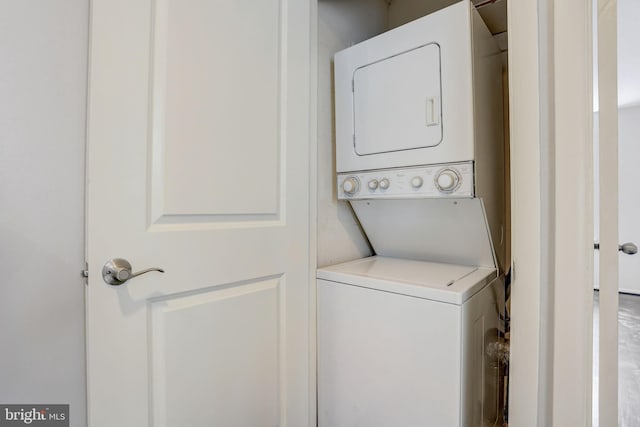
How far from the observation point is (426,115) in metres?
1.38

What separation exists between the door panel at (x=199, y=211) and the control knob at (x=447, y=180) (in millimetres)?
638

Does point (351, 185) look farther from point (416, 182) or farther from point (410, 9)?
point (410, 9)

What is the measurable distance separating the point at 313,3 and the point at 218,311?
156 centimetres

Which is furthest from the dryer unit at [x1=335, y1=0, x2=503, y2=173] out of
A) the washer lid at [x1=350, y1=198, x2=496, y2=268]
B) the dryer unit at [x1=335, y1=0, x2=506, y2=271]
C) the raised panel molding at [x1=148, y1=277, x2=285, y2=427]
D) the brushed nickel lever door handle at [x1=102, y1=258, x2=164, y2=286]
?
the brushed nickel lever door handle at [x1=102, y1=258, x2=164, y2=286]

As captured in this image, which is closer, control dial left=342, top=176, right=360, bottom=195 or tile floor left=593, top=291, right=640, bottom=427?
control dial left=342, top=176, right=360, bottom=195

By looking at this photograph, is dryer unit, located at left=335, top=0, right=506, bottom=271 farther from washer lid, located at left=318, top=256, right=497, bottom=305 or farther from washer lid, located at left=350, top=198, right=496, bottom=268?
washer lid, located at left=318, top=256, right=497, bottom=305

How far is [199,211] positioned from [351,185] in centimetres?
82

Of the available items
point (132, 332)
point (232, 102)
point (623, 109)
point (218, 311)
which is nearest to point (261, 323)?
point (218, 311)

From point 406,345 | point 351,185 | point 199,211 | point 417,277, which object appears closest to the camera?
point 199,211

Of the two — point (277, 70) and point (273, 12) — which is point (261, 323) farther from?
point (273, 12)

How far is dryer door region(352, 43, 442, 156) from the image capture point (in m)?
1.37

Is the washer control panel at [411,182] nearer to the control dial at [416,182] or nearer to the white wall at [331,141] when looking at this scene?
the control dial at [416,182]

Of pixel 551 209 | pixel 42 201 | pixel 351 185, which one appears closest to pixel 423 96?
pixel 351 185

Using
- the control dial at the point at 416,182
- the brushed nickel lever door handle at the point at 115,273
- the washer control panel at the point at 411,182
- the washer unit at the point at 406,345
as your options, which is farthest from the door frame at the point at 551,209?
the brushed nickel lever door handle at the point at 115,273
